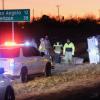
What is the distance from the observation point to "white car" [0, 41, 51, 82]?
23.5 m

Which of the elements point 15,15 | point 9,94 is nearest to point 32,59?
point 9,94

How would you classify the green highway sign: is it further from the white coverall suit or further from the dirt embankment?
the dirt embankment

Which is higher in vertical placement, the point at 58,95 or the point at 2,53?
the point at 2,53

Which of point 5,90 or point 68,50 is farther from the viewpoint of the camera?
point 68,50

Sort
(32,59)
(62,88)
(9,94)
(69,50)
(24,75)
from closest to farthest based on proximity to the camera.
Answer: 1. (9,94)
2. (62,88)
3. (24,75)
4. (32,59)
5. (69,50)

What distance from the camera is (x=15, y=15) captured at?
40.3m

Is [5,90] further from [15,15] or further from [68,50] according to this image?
[68,50]

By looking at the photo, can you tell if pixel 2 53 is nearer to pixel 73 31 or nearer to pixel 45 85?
pixel 45 85

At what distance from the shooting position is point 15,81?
24.4 metres

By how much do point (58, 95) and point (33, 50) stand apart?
7256mm

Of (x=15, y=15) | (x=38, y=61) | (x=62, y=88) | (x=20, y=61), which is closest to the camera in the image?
(x=62, y=88)

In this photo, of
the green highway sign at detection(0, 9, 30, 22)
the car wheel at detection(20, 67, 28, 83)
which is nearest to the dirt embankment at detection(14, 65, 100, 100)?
the car wheel at detection(20, 67, 28, 83)

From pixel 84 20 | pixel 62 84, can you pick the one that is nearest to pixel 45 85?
pixel 62 84

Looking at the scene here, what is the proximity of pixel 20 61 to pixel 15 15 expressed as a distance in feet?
54.4
